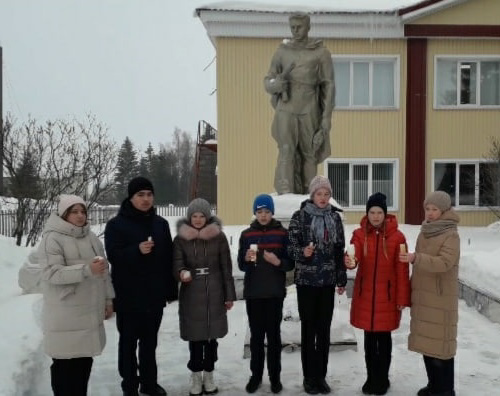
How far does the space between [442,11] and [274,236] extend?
13606 mm

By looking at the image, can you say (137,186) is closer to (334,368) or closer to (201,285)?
(201,285)

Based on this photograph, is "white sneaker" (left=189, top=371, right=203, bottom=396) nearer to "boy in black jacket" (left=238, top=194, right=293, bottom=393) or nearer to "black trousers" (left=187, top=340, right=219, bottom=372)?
"black trousers" (left=187, top=340, right=219, bottom=372)

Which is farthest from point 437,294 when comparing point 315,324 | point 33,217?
point 33,217

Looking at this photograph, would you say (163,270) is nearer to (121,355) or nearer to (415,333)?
(121,355)

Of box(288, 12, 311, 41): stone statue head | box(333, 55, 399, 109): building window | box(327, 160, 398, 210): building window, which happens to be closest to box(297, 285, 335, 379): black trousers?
box(288, 12, 311, 41): stone statue head

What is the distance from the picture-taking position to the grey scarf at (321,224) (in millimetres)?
4207

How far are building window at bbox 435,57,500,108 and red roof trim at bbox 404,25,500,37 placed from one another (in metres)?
0.80

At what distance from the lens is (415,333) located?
414 cm

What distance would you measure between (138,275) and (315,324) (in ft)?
4.75

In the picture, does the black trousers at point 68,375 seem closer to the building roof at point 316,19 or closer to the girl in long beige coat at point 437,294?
the girl in long beige coat at point 437,294

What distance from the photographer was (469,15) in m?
15.6

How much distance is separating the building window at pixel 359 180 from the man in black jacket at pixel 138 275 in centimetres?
1244

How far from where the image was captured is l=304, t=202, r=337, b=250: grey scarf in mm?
4207

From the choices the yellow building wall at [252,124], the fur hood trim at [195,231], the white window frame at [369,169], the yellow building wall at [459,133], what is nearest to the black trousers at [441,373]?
the fur hood trim at [195,231]
